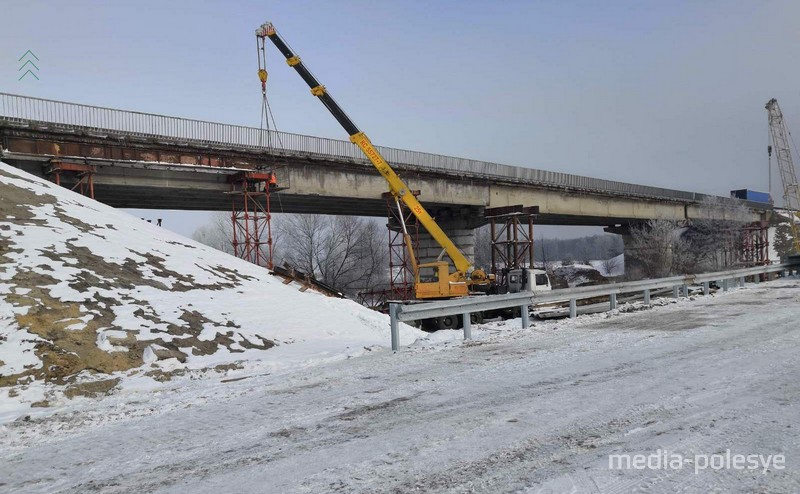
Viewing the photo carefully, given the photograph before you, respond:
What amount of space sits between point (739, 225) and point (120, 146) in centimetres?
6515

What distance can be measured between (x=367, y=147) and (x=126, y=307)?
744 inches

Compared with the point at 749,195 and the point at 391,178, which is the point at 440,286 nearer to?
the point at 391,178

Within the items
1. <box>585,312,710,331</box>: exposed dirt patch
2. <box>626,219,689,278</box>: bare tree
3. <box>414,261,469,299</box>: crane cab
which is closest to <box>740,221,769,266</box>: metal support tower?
<box>626,219,689,278</box>: bare tree

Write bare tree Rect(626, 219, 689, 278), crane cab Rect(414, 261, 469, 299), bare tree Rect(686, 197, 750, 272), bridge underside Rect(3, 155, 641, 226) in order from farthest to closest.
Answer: bare tree Rect(686, 197, 750, 272) < bare tree Rect(626, 219, 689, 278) < bridge underside Rect(3, 155, 641, 226) < crane cab Rect(414, 261, 469, 299)

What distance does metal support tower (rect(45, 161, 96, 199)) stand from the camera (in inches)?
896

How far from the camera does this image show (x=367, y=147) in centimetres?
2853

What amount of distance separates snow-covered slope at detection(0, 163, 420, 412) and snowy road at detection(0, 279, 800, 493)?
191cm

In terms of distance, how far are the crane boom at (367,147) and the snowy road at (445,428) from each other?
18384mm

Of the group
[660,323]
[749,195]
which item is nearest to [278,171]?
[660,323]

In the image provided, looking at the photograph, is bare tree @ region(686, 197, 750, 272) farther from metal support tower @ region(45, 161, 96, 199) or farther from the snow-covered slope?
metal support tower @ region(45, 161, 96, 199)

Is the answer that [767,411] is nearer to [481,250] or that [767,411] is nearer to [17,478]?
[17,478]

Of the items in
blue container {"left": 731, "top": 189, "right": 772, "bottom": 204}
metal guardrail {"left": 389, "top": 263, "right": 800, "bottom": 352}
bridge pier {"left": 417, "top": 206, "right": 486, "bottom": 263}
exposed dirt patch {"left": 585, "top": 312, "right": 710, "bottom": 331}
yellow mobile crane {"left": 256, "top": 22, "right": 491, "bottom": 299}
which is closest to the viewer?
metal guardrail {"left": 389, "top": 263, "right": 800, "bottom": 352}

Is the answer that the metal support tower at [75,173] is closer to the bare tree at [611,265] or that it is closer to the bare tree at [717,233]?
the bare tree at [717,233]

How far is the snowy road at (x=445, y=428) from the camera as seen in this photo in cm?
414
